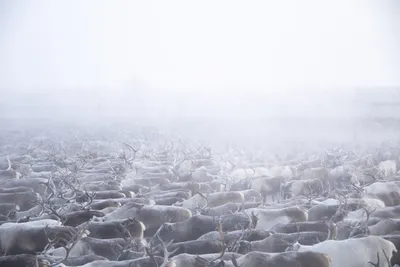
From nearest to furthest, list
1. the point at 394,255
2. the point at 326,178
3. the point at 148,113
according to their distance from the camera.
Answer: the point at 394,255, the point at 326,178, the point at 148,113

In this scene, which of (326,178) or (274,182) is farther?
(326,178)

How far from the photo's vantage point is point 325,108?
1734 inches

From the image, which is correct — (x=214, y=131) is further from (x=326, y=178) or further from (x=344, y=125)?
(x=326, y=178)

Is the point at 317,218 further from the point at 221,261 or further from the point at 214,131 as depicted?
the point at 214,131

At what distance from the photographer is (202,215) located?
950cm

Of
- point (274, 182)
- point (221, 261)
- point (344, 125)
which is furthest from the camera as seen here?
point (344, 125)

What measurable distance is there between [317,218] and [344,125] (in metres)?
25.9

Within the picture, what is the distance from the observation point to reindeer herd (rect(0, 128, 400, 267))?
7145 mm

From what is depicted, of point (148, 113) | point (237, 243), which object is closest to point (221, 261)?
point (237, 243)

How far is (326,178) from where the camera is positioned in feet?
47.8

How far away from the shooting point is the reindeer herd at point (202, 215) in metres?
7.14

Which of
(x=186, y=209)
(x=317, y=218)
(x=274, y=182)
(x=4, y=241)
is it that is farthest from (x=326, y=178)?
(x=4, y=241)

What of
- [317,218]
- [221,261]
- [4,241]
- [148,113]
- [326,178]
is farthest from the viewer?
[148,113]

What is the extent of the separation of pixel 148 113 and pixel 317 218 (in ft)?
157
